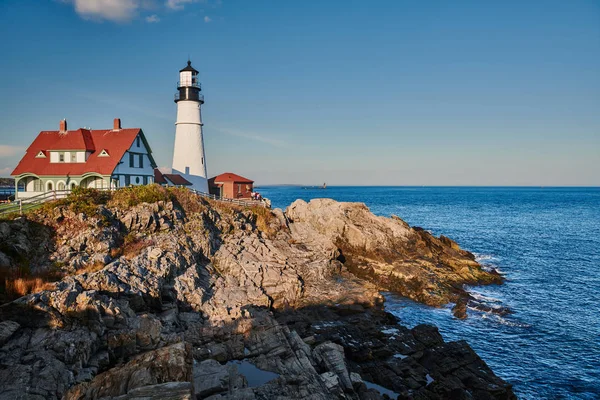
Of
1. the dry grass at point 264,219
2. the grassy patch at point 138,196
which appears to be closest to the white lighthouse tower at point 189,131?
the dry grass at point 264,219

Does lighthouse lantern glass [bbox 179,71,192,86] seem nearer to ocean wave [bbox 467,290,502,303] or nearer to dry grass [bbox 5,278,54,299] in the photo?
dry grass [bbox 5,278,54,299]

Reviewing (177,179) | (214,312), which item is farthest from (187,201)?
(177,179)

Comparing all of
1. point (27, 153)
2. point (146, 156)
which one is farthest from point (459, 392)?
point (27, 153)

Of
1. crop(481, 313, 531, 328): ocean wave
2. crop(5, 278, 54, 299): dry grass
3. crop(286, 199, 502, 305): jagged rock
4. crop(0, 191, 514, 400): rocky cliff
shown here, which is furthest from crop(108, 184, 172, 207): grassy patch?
crop(481, 313, 531, 328): ocean wave

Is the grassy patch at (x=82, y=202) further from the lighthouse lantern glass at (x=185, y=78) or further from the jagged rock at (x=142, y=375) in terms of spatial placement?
the lighthouse lantern glass at (x=185, y=78)

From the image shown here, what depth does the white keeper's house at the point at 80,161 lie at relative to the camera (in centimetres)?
3759

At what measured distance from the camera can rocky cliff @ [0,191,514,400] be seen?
43.7ft

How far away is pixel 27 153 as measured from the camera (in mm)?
39594

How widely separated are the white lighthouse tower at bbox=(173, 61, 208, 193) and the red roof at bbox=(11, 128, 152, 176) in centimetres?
610

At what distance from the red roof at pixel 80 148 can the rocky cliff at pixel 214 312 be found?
33.0ft

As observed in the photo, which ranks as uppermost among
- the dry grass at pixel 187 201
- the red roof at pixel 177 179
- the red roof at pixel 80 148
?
the red roof at pixel 80 148

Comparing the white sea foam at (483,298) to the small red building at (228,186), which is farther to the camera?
the small red building at (228,186)

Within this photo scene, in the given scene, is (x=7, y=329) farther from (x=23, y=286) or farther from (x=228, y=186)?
(x=228, y=186)

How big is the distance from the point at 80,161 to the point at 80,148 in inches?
50.3
